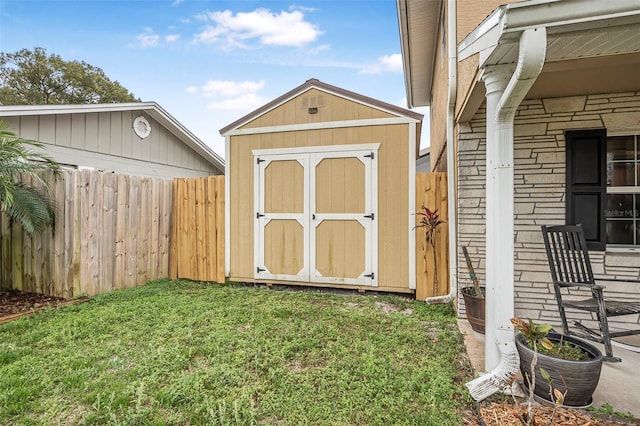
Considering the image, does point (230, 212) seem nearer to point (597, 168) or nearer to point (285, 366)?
point (285, 366)

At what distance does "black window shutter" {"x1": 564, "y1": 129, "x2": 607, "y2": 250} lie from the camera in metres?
2.98

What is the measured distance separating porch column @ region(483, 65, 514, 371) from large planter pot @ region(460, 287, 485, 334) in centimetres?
90

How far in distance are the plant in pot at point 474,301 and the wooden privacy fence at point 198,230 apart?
3771mm

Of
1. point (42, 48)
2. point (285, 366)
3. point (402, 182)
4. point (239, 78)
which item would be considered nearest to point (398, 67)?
point (239, 78)

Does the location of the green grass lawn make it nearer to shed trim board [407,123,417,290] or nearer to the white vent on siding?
shed trim board [407,123,417,290]

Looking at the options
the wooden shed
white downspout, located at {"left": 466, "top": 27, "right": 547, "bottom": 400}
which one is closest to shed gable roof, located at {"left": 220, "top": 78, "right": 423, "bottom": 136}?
the wooden shed

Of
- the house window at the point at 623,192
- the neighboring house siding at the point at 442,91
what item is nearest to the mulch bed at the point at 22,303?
the neighboring house siding at the point at 442,91

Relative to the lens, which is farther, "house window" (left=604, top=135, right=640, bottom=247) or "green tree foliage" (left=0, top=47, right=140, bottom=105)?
"green tree foliage" (left=0, top=47, right=140, bottom=105)

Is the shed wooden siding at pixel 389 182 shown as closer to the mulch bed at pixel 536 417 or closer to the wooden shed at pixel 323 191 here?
the wooden shed at pixel 323 191

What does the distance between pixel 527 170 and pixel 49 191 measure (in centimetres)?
588

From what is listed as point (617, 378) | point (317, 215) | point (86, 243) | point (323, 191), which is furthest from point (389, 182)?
point (86, 243)

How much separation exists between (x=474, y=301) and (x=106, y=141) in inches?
309

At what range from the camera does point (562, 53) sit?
2.04 m

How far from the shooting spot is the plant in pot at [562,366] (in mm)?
1795
